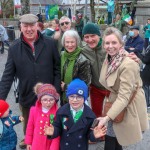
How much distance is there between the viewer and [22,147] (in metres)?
4.32

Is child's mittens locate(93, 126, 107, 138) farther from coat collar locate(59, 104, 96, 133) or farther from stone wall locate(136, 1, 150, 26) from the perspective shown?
stone wall locate(136, 1, 150, 26)

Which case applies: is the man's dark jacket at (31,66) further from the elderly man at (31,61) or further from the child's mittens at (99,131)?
the child's mittens at (99,131)

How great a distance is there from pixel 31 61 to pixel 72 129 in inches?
37.6

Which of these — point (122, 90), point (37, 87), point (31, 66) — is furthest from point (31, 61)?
point (122, 90)

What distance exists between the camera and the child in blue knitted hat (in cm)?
293

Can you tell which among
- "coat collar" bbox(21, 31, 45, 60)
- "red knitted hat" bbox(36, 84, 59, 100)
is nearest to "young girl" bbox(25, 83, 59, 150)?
"red knitted hat" bbox(36, 84, 59, 100)

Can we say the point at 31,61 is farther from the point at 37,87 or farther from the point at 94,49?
the point at 94,49

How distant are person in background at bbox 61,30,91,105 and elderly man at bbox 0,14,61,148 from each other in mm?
105

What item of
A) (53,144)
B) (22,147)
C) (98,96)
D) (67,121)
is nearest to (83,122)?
(67,121)

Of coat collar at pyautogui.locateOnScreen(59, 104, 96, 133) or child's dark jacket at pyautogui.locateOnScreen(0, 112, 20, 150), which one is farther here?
child's dark jacket at pyautogui.locateOnScreen(0, 112, 20, 150)

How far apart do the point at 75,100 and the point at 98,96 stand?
4.09 ft

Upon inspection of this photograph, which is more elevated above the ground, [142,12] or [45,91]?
[142,12]

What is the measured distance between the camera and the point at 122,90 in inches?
109

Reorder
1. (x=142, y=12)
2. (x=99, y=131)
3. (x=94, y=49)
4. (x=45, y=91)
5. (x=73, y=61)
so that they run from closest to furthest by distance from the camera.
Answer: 1. (x=99, y=131)
2. (x=45, y=91)
3. (x=73, y=61)
4. (x=94, y=49)
5. (x=142, y=12)
